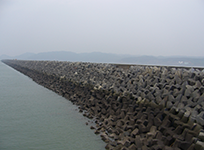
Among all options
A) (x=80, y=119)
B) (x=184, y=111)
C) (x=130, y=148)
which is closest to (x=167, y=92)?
(x=184, y=111)

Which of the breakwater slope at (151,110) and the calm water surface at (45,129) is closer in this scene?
the breakwater slope at (151,110)

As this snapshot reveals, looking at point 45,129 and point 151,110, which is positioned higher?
point 151,110

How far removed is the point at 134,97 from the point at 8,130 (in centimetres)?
405

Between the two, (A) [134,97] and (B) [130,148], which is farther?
(A) [134,97]

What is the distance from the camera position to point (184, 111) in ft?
13.6

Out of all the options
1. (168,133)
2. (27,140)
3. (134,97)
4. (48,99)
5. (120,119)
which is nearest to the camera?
(168,133)

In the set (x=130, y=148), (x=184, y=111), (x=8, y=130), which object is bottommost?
(x=8, y=130)

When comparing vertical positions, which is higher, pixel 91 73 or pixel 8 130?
pixel 91 73

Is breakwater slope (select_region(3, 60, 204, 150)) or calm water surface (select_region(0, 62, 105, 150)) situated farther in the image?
calm water surface (select_region(0, 62, 105, 150))

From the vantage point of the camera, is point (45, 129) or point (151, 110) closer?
point (151, 110)

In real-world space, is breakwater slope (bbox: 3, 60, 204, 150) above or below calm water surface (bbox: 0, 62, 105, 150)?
above

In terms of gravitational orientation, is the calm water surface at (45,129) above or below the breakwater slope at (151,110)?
below

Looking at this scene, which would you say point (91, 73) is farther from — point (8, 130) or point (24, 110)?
point (8, 130)

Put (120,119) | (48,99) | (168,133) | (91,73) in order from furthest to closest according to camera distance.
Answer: (91,73) < (48,99) < (120,119) < (168,133)
